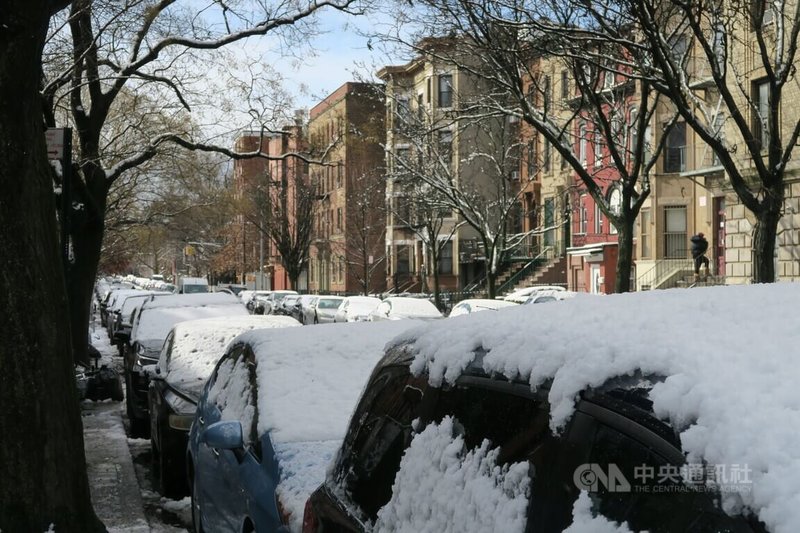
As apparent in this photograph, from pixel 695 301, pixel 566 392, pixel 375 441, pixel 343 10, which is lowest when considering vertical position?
pixel 375 441

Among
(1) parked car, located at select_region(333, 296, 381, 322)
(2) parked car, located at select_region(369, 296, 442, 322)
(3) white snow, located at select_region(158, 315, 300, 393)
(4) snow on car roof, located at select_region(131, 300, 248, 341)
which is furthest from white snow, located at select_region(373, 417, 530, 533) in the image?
(1) parked car, located at select_region(333, 296, 381, 322)

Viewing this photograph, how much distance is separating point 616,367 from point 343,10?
16.5 metres

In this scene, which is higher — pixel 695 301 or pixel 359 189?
pixel 359 189

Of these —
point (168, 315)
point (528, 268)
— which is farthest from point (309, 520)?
point (528, 268)

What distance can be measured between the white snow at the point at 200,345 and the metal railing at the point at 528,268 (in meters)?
41.9

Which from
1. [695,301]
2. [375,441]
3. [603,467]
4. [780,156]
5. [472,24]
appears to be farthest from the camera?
[472,24]

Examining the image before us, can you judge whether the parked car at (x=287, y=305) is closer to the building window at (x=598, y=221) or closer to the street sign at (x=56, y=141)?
the building window at (x=598, y=221)

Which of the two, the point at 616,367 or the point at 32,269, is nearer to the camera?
the point at 616,367

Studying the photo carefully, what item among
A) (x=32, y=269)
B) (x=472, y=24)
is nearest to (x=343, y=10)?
(x=472, y=24)

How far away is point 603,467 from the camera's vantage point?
1.96 metres

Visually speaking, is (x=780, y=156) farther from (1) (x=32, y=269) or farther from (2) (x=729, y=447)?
(2) (x=729, y=447)

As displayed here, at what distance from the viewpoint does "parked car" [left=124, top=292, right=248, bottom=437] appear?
41.5 feet

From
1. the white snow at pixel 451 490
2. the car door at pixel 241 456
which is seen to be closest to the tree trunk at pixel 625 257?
the car door at pixel 241 456

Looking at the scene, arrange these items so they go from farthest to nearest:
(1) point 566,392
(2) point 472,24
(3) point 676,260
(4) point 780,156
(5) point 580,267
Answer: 1. (5) point 580,267
2. (3) point 676,260
3. (2) point 472,24
4. (4) point 780,156
5. (1) point 566,392
